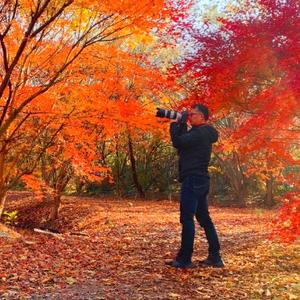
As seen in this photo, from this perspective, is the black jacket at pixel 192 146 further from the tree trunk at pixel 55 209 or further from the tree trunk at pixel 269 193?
the tree trunk at pixel 269 193

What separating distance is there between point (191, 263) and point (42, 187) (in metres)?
9.15

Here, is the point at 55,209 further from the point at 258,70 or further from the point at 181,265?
the point at 181,265

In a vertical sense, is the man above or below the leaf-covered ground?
above

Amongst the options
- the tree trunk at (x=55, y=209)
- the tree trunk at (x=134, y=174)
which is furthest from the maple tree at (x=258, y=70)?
the tree trunk at (x=134, y=174)

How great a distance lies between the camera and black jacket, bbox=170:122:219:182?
15.6ft

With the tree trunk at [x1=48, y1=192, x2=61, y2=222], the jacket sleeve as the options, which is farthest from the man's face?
the tree trunk at [x1=48, y1=192, x2=61, y2=222]

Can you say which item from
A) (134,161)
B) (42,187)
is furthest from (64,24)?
(134,161)

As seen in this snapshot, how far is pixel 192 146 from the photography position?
4801 mm

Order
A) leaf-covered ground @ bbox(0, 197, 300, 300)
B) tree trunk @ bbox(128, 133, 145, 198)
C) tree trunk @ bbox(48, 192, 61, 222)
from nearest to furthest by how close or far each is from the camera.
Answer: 1. leaf-covered ground @ bbox(0, 197, 300, 300)
2. tree trunk @ bbox(48, 192, 61, 222)
3. tree trunk @ bbox(128, 133, 145, 198)

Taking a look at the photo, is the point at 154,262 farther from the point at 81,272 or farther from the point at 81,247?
the point at 81,247

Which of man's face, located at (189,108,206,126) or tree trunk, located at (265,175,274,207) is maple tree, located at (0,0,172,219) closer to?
man's face, located at (189,108,206,126)

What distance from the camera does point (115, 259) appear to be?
223 inches

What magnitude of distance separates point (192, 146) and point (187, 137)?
0.13 m

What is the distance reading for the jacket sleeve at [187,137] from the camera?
4.75 m
